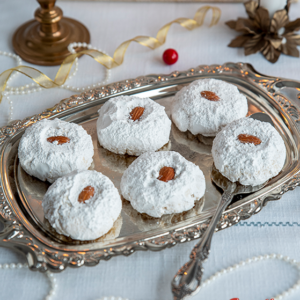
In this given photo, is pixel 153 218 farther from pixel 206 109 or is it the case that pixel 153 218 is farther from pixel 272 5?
pixel 272 5

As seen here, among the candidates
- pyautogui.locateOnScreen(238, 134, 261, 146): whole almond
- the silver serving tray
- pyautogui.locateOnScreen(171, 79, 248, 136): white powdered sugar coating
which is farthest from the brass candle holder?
pyautogui.locateOnScreen(238, 134, 261, 146): whole almond

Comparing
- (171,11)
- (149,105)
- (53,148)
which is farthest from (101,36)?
(53,148)

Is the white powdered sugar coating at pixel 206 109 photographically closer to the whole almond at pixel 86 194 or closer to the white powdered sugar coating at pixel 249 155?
the white powdered sugar coating at pixel 249 155

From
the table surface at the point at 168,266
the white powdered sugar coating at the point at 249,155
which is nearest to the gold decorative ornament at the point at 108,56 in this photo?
the table surface at the point at 168,266

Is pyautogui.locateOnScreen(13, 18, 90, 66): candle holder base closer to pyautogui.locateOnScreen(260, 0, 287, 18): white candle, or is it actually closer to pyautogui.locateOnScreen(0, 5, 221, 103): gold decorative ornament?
pyautogui.locateOnScreen(0, 5, 221, 103): gold decorative ornament

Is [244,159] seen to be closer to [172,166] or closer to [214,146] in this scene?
[214,146]

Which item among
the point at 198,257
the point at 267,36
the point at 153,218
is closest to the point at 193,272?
the point at 198,257
